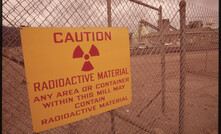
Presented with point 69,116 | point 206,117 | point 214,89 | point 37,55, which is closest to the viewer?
point 37,55

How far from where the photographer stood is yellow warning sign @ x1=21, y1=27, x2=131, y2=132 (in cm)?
149

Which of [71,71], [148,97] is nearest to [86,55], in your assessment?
[71,71]

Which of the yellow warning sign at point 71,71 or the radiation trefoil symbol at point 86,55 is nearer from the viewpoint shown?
the yellow warning sign at point 71,71

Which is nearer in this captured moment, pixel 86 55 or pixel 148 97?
pixel 86 55

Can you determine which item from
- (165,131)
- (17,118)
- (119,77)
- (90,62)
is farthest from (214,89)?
(17,118)

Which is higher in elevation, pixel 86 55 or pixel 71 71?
pixel 86 55

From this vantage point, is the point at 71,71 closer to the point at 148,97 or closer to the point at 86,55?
the point at 86,55

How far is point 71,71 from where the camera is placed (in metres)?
1.64

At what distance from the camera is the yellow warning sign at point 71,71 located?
149cm

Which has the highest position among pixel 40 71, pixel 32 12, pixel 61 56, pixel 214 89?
pixel 32 12

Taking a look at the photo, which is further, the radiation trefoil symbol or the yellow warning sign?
the radiation trefoil symbol

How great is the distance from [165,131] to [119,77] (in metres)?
2.08

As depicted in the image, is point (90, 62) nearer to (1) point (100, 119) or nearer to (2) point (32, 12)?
(2) point (32, 12)

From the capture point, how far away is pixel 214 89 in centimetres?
581
